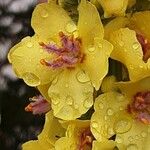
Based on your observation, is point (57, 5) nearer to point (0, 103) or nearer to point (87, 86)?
point (87, 86)

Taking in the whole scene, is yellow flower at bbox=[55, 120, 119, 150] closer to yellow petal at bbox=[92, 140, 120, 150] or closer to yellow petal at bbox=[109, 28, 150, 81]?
Result: yellow petal at bbox=[92, 140, 120, 150]

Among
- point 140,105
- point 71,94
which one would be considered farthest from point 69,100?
point 140,105

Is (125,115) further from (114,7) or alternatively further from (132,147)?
(114,7)

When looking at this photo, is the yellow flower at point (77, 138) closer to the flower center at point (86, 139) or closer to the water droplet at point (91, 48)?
the flower center at point (86, 139)

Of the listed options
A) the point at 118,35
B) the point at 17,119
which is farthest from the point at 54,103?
the point at 17,119

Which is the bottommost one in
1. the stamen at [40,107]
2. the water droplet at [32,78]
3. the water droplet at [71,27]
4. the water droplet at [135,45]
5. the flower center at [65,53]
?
the stamen at [40,107]

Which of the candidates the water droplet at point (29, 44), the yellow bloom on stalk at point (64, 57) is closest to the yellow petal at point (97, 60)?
the yellow bloom on stalk at point (64, 57)

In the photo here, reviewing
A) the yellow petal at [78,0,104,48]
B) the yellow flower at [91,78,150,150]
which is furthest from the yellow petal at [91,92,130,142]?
the yellow petal at [78,0,104,48]
